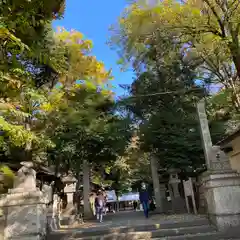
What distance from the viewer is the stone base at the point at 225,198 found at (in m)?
7.60

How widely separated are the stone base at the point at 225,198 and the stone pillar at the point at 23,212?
490cm

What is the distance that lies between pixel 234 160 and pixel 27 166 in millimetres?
9908

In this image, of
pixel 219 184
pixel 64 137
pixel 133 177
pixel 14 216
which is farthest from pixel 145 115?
pixel 133 177

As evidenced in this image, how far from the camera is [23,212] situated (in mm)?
6980

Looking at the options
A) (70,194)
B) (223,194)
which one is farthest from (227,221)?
(70,194)

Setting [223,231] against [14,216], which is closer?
[14,216]

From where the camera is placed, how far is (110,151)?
18.4 metres

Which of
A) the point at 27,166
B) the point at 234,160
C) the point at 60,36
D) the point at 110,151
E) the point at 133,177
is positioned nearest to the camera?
the point at 27,166

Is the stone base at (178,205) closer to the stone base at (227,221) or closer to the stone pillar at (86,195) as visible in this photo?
the stone pillar at (86,195)

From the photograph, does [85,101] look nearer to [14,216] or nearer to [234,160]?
[234,160]

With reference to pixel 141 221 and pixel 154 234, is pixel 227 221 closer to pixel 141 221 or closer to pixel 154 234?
pixel 154 234

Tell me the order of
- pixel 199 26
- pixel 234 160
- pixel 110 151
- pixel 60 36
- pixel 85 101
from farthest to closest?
pixel 110 151, pixel 85 101, pixel 60 36, pixel 234 160, pixel 199 26

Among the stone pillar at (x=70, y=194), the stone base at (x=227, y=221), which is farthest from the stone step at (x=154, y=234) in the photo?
the stone pillar at (x=70, y=194)

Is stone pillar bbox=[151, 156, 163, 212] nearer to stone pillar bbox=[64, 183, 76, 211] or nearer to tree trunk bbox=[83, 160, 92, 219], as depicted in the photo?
tree trunk bbox=[83, 160, 92, 219]
